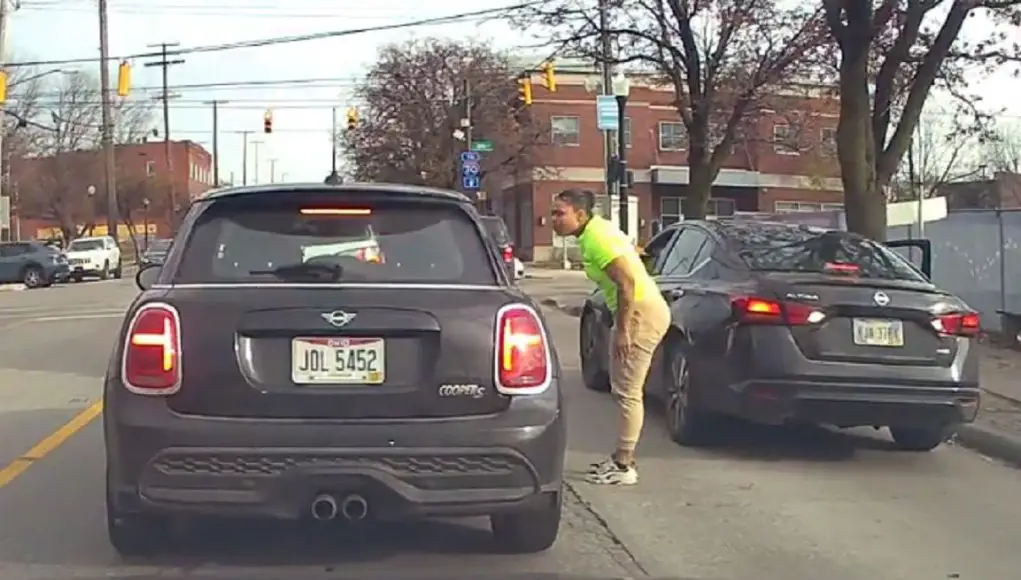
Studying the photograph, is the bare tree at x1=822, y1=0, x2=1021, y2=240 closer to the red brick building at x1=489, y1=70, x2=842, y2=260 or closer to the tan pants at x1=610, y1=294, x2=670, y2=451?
the tan pants at x1=610, y1=294, x2=670, y2=451

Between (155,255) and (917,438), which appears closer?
(917,438)

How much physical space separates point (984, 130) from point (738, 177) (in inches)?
1545

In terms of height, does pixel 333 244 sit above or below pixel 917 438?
above

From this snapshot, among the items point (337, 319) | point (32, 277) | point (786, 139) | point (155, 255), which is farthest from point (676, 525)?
point (32, 277)

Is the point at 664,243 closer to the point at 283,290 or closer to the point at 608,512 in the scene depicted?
the point at 608,512

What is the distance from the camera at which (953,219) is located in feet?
59.6

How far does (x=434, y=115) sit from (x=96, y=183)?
26721mm

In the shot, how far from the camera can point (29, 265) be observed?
1743 inches

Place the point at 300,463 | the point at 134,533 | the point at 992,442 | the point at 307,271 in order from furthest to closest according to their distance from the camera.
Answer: the point at 992,442, the point at 134,533, the point at 307,271, the point at 300,463

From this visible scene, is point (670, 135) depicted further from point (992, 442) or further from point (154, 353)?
point (154, 353)

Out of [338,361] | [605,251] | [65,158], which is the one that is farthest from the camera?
[65,158]

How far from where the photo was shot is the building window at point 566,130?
6122 centimetres

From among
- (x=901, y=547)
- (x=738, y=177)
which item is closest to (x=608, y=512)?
(x=901, y=547)

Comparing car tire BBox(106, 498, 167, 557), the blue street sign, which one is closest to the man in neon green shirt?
car tire BBox(106, 498, 167, 557)
